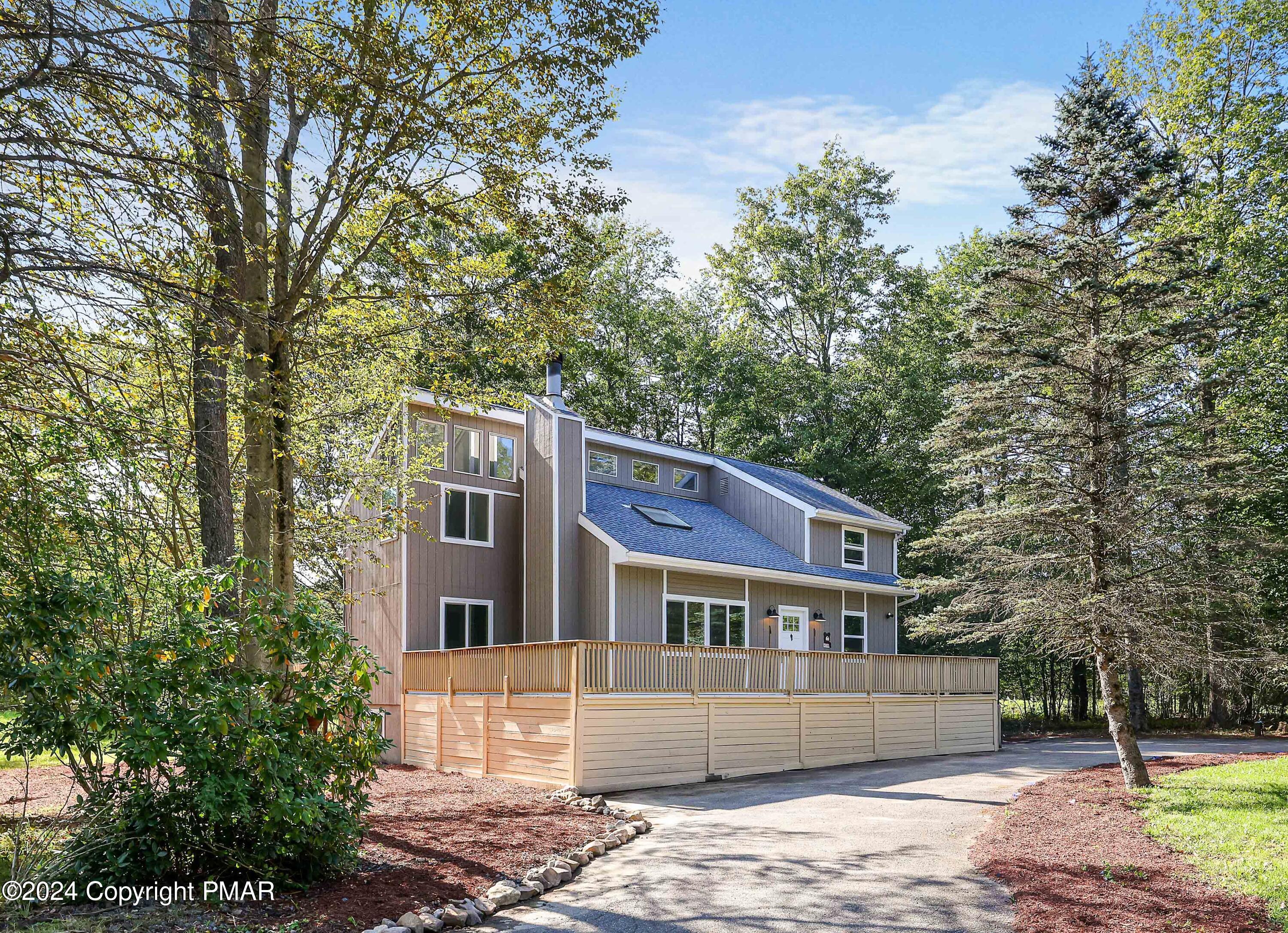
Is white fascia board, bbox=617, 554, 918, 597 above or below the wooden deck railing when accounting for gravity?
above

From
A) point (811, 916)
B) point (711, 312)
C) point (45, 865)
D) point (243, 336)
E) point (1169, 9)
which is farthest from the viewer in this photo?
point (711, 312)

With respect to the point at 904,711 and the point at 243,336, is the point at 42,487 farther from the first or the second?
the point at 904,711

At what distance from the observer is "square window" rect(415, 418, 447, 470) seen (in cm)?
1806

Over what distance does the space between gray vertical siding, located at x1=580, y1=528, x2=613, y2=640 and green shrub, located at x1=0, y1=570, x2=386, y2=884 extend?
10775 millimetres

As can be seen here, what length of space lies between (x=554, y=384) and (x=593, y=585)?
4.41 meters

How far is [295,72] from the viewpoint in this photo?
28.3 ft

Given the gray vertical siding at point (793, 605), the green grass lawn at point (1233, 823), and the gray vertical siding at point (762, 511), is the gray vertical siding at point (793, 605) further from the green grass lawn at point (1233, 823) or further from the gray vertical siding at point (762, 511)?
the green grass lawn at point (1233, 823)

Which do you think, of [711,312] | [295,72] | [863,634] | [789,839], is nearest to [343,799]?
[789,839]

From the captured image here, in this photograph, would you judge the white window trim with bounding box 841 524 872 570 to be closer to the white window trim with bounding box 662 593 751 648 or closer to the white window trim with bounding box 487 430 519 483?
the white window trim with bounding box 662 593 751 648

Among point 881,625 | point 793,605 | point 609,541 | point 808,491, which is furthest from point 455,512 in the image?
point 881,625

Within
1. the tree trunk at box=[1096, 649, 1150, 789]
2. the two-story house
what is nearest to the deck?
the two-story house

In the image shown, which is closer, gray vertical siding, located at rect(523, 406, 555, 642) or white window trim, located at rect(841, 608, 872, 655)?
gray vertical siding, located at rect(523, 406, 555, 642)

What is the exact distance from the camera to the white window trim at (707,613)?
19.1 m

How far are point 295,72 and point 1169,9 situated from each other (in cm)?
2723
